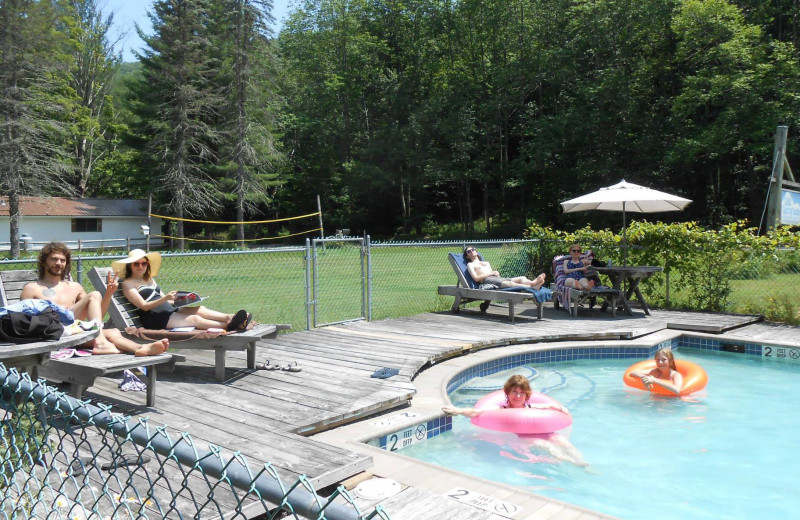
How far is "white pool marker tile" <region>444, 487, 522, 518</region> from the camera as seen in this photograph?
3.22 m

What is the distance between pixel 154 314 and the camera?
5.87 m

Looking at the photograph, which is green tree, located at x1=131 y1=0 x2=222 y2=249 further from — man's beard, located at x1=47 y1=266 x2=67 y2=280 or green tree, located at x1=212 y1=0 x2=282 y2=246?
man's beard, located at x1=47 y1=266 x2=67 y2=280

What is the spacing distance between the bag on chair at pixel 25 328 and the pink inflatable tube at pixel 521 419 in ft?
10.9

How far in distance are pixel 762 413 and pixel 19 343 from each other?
268 inches

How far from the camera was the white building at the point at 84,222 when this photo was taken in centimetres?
4128

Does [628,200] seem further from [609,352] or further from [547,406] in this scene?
[547,406]

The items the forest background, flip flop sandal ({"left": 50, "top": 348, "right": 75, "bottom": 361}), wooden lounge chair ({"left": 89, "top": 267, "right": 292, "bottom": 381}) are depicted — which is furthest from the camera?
the forest background

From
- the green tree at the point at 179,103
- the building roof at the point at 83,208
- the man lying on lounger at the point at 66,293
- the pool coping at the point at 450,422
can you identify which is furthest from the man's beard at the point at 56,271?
the building roof at the point at 83,208

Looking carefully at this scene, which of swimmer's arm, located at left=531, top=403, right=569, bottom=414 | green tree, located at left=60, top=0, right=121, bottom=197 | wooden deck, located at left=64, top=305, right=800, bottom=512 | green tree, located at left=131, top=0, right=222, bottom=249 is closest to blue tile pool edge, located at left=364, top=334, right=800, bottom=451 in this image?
wooden deck, located at left=64, top=305, right=800, bottom=512

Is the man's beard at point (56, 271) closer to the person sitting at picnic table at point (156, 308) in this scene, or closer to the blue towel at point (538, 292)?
the person sitting at picnic table at point (156, 308)

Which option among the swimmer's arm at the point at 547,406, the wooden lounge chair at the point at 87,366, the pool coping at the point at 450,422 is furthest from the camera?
the swimmer's arm at the point at 547,406

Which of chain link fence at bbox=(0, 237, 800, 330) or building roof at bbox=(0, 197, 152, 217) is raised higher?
building roof at bbox=(0, 197, 152, 217)

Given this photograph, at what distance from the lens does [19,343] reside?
409cm

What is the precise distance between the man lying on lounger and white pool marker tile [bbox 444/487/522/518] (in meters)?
3.02
